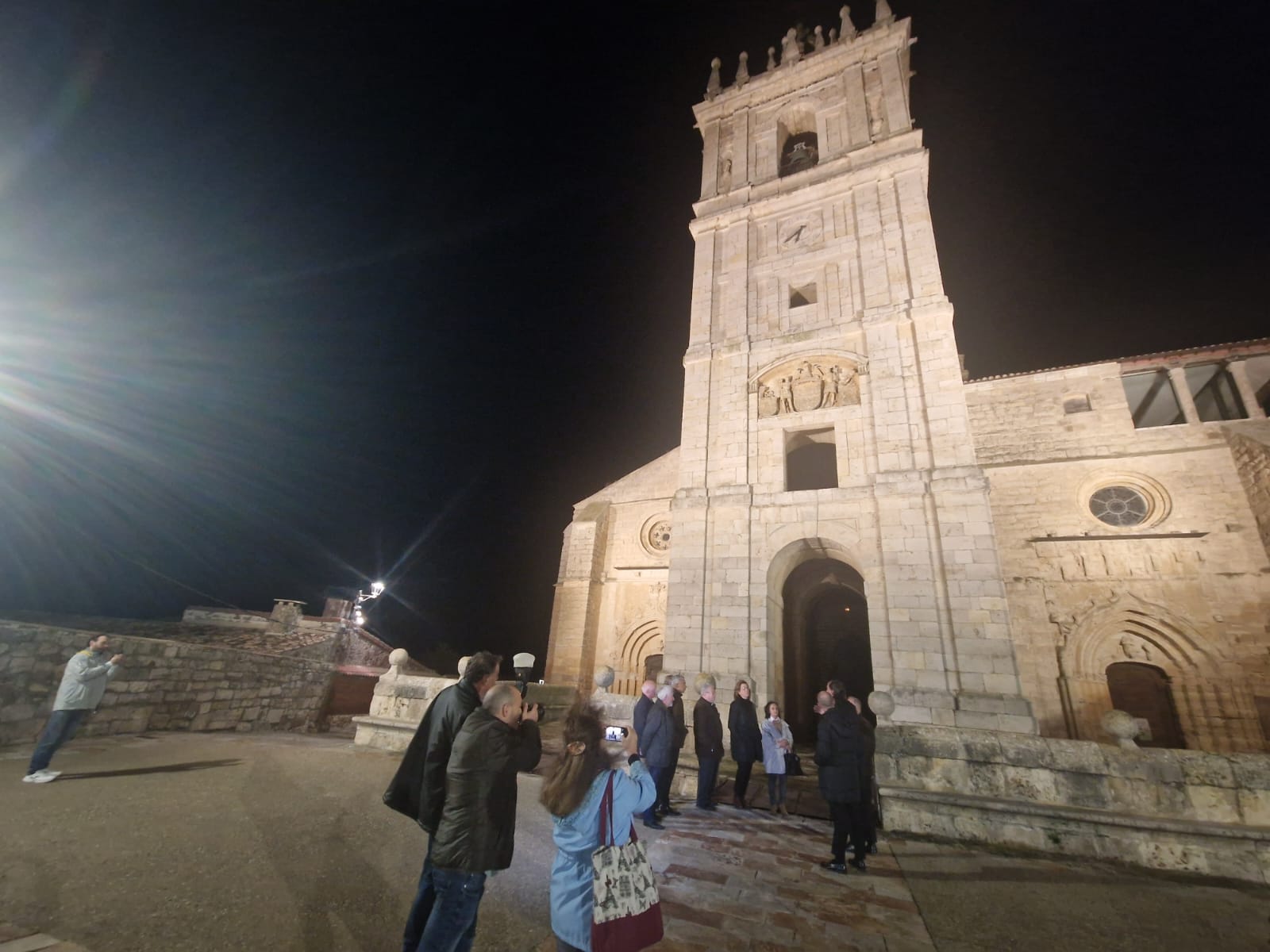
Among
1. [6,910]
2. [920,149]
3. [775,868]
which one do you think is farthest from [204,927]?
[920,149]

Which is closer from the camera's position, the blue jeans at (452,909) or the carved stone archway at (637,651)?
the blue jeans at (452,909)

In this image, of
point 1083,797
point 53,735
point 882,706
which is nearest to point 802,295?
point 882,706

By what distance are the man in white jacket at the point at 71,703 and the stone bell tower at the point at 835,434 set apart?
8814mm

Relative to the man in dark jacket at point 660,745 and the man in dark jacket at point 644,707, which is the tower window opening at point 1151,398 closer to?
the man in dark jacket at point 644,707

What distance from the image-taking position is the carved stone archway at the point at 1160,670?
10.9 metres

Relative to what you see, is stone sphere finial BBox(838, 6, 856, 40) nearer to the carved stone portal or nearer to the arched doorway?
the carved stone portal

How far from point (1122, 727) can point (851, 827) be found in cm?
356

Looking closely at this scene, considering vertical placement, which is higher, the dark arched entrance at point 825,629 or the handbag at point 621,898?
the dark arched entrance at point 825,629

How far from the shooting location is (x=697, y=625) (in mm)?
11203

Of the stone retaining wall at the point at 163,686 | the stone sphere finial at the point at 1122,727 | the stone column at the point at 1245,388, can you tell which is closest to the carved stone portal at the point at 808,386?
the stone sphere finial at the point at 1122,727

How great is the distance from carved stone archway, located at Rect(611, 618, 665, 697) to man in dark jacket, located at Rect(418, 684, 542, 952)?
13723 mm

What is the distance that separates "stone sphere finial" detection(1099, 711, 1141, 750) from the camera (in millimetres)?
5715

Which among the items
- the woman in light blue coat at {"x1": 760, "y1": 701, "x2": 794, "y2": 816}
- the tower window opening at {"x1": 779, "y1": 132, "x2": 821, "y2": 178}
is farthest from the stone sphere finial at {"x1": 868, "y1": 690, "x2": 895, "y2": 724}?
the tower window opening at {"x1": 779, "y1": 132, "x2": 821, "y2": 178}

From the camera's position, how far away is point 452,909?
8.08 ft
